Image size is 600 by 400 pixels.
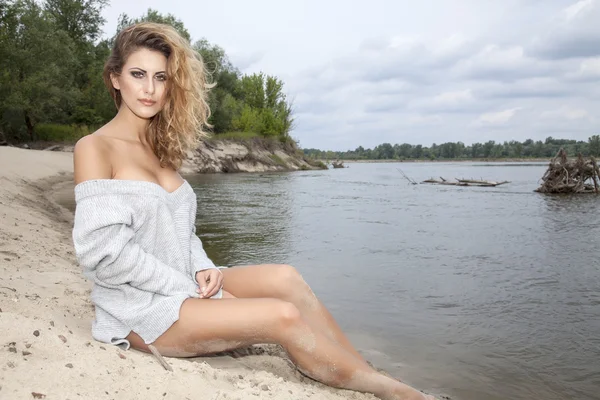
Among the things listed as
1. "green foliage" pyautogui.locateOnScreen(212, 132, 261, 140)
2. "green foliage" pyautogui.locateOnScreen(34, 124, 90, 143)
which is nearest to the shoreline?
"green foliage" pyautogui.locateOnScreen(34, 124, 90, 143)

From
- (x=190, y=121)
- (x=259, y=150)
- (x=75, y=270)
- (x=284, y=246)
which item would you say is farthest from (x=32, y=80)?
(x=190, y=121)

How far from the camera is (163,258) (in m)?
2.67

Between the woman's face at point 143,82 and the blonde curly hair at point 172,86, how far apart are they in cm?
3

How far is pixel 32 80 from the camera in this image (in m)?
32.3

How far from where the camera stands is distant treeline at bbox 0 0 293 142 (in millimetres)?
32469

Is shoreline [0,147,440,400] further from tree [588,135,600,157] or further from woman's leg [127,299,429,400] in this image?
tree [588,135,600,157]

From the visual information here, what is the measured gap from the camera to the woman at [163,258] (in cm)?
238

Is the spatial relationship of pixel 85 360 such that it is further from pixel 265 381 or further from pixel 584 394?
pixel 584 394

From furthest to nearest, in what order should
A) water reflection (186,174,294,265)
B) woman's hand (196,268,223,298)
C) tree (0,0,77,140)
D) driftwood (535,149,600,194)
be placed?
tree (0,0,77,140) → driftwood (535,149,600,194) → water reflection (186,174,294,265) → woman's hand (196,268,223,298)

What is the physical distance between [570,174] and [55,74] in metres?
33.2

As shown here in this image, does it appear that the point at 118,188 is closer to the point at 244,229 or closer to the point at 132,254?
the point at 132,254

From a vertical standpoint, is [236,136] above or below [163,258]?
above

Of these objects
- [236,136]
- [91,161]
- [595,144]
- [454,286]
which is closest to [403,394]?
[91,161]

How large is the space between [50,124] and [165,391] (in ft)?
132
